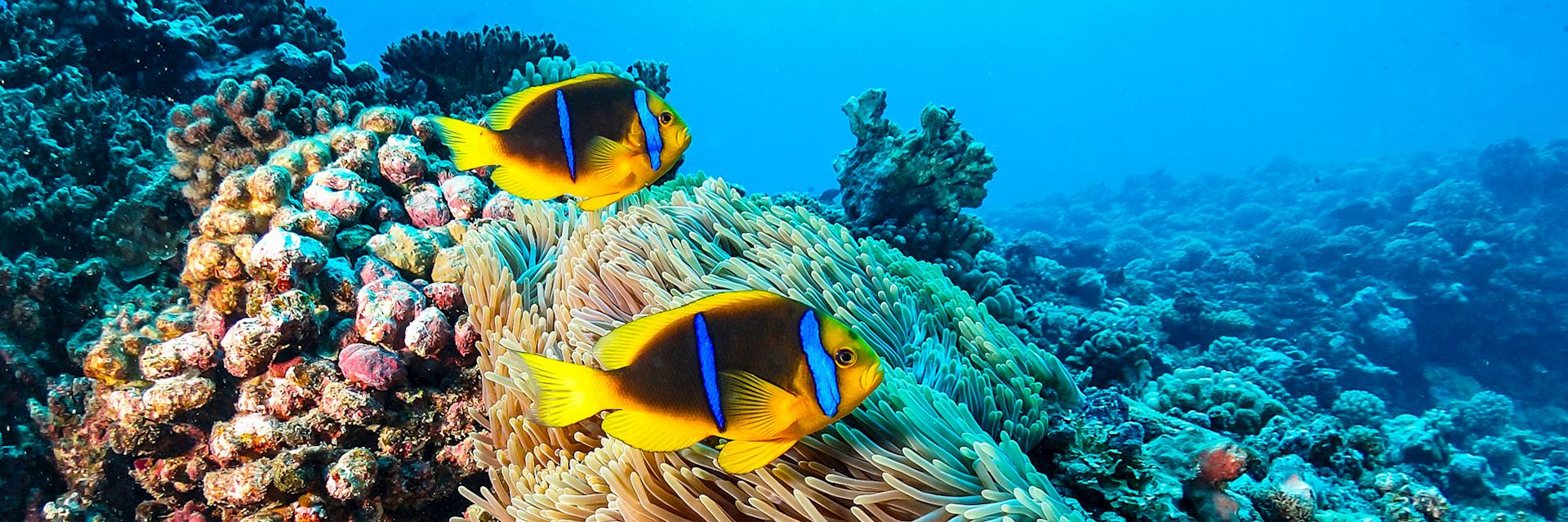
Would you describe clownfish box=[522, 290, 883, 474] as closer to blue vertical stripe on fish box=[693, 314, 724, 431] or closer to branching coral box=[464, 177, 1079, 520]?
blue vertical stripe on fish box=[693, 314, 724, 431]

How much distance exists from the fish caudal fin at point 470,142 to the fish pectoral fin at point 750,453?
41.5 inches

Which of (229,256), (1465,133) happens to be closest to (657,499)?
(229,256)

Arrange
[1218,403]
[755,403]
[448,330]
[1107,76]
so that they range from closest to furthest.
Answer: [755,403], [448,330], [1218,403], [1107,76]

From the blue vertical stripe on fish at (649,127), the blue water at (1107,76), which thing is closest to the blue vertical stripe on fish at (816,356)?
the blue vertical stripe on fish at (649,127)

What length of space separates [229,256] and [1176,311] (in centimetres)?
1143

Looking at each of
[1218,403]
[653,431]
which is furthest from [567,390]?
[1218,403]

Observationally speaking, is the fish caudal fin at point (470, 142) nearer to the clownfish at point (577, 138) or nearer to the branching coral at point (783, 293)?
the clownfish at point (577, 138)

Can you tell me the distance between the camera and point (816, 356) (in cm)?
148

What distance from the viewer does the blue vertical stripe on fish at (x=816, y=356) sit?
4.87ft

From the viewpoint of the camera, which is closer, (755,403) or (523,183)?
(755,403)

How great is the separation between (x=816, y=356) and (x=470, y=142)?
1.30m

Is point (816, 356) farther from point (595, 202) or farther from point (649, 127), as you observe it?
point (595, 202)

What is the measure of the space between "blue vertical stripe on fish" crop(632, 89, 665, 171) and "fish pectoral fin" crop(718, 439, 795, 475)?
2.67 feet

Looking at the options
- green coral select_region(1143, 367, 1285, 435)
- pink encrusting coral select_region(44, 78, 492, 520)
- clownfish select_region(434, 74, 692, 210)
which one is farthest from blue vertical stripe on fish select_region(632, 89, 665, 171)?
green coral select_region(1143, 367, 1285, 435)
